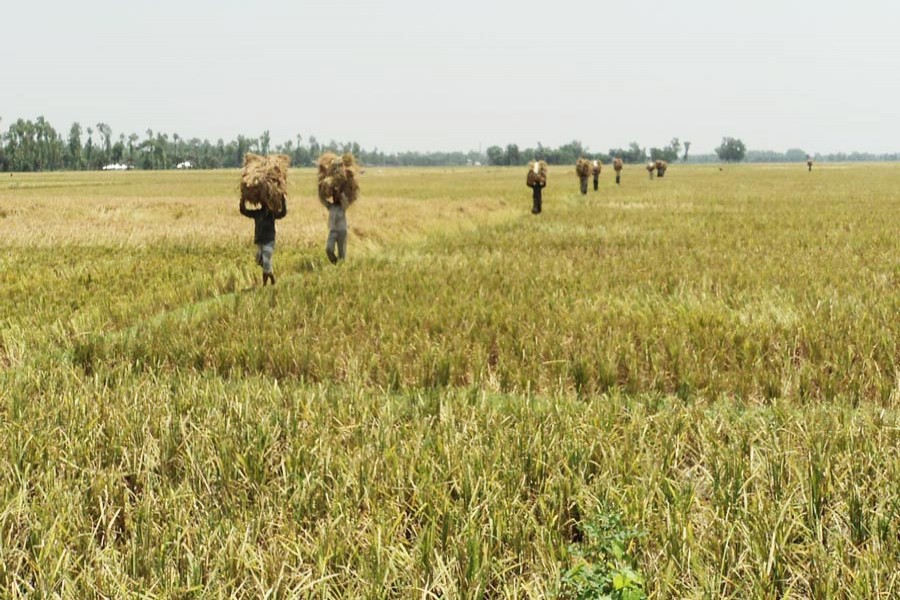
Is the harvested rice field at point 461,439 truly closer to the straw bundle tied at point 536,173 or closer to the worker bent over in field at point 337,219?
the worker bent over in field at point 337,219

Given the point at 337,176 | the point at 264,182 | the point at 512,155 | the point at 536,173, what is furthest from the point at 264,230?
the point at 512,155

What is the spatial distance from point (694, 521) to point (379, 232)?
43.2 ft

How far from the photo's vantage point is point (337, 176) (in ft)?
31.5

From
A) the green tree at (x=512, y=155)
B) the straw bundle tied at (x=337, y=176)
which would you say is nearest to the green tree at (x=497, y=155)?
the green tree at (x=512, y=155)

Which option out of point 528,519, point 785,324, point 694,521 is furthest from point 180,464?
point 785,324

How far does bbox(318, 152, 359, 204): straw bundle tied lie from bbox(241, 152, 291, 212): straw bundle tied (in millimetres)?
1251

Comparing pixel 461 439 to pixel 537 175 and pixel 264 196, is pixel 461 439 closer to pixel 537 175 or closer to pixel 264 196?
pixel 264 196

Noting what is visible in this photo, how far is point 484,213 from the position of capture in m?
21.9

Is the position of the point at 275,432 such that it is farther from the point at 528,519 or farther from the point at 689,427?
the point at 689,427

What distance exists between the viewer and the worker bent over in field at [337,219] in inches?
381

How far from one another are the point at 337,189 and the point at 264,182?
1.74m

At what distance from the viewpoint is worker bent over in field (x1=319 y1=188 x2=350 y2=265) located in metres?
9.67

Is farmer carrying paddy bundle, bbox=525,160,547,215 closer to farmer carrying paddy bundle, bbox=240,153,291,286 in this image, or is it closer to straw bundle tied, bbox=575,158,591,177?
straw bundle tied, bbox=575,158,591,177

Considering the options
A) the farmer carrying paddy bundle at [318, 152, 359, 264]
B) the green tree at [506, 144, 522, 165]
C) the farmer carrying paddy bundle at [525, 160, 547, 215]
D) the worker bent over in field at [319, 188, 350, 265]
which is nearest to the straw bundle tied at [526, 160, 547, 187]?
the farmer carrying paddy bundle at [525, 160, 547, 215]
